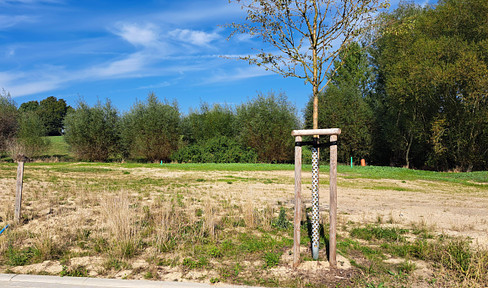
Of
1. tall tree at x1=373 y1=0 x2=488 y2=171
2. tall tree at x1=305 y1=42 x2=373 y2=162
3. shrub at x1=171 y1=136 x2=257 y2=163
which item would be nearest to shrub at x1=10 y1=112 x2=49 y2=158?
shrub at x1=171 y1=136 x2=257 y2=163

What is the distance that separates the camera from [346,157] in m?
32.4

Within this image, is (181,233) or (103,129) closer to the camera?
(181,233)

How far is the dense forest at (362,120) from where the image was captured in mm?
23062

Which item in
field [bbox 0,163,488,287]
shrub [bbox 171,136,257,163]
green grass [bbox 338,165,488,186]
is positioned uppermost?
shrub [bbox 171,136,257,163]

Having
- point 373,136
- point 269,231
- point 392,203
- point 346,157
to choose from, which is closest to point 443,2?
point 373,136

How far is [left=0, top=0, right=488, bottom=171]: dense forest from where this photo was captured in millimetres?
23062

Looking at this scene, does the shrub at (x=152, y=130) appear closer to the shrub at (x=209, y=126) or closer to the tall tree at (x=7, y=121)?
the shrub at (x=209, y=126)

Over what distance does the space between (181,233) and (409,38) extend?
2575 cm

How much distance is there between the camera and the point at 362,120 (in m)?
31.1

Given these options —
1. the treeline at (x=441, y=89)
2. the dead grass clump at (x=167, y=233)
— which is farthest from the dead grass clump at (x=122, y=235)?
the treeline at (x=441, y=89)

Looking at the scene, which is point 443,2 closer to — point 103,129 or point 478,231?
point 478,231

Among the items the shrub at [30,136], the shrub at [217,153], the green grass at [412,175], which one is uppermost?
the shrub at [30,136]

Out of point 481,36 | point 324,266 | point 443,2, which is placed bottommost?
point 324,266

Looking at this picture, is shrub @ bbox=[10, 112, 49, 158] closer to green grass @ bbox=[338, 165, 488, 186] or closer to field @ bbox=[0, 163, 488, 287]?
field @ bbox=[0, 163, 488, 287]
